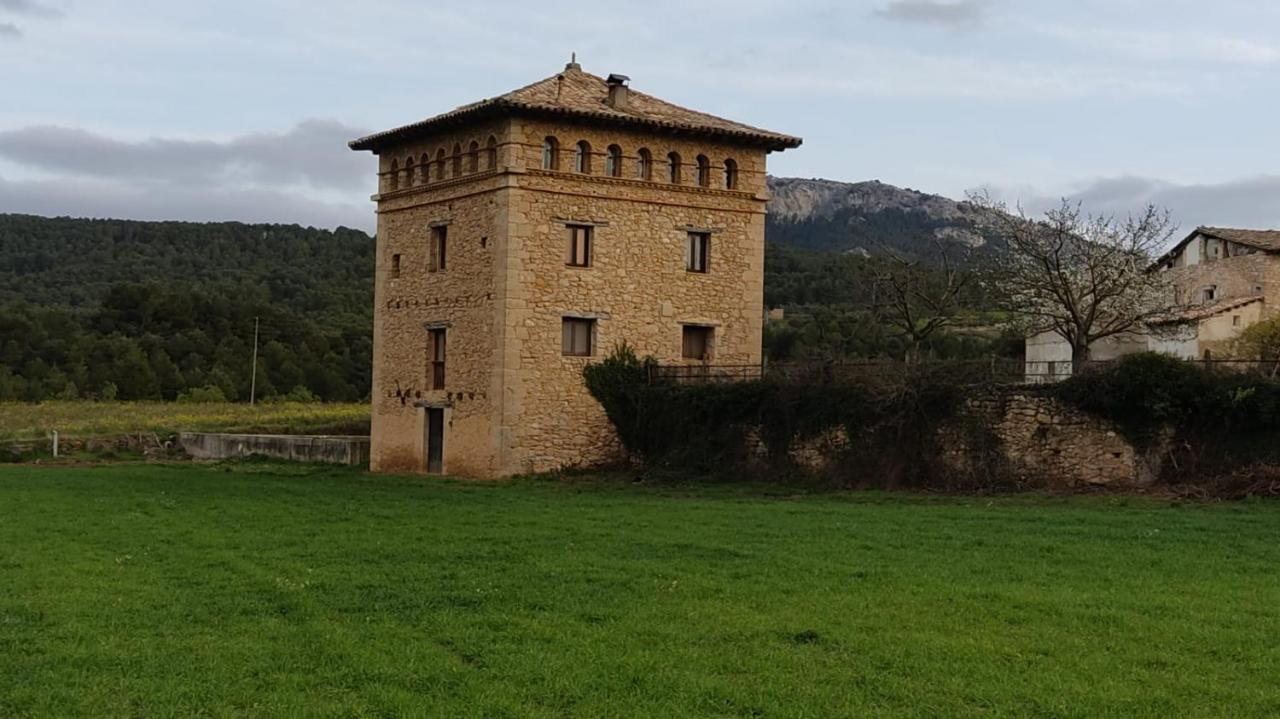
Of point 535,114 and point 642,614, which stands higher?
point 535,114

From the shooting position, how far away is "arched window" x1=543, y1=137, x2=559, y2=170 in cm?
3372

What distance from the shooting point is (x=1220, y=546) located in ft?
54.9

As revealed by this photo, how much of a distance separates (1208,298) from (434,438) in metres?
32.8

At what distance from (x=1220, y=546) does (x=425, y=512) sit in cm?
1197

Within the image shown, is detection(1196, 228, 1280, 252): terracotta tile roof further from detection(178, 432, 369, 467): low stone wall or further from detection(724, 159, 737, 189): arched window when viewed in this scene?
detection(178, 432, 369, 467): low stone wall

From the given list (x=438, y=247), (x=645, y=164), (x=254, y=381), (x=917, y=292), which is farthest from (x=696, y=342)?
(x=254, y=381)

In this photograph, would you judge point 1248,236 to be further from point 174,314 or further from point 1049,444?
point 174,314

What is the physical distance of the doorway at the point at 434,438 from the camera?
36.0 m

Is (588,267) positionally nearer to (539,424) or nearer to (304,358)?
(539,424)

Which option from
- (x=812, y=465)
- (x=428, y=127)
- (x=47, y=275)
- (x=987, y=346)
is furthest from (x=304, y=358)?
(x=812, y=465)

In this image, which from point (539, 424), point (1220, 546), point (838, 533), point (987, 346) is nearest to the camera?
point (1220, 546)

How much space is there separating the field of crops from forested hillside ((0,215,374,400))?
949cm

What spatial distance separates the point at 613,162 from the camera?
34.5 metres

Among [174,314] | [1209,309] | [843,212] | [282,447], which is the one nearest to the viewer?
[282,447]
